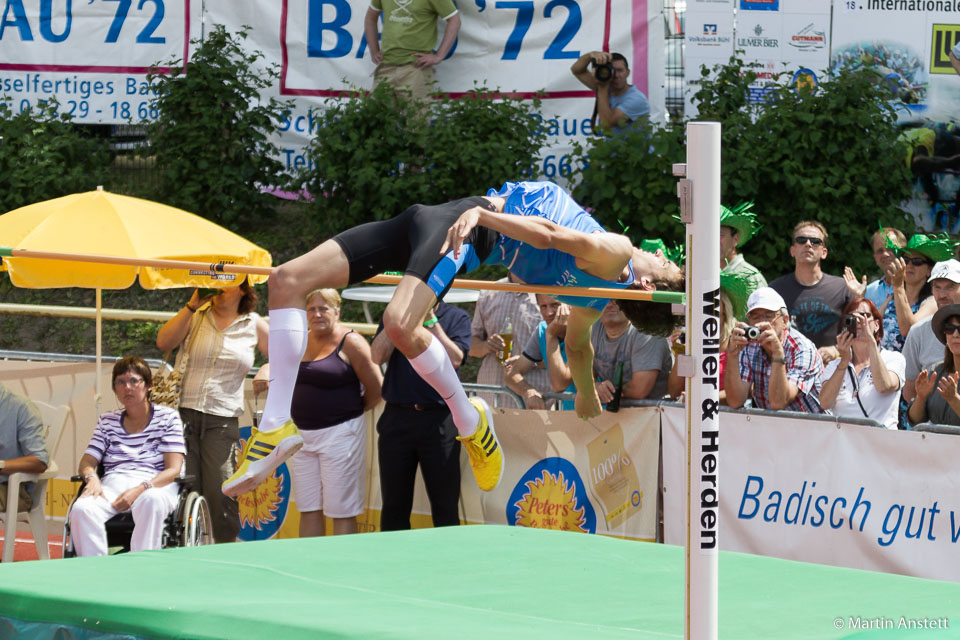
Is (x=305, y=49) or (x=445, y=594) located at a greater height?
(x=305, y=49)

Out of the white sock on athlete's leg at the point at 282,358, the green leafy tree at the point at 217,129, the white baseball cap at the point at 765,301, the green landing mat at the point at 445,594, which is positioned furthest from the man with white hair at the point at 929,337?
the green leafy tree at the point at 217,129

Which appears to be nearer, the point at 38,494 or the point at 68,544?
the point at 68,544

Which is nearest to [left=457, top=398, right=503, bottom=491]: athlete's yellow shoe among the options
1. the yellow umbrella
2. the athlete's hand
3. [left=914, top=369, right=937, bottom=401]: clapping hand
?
the athlete's hand

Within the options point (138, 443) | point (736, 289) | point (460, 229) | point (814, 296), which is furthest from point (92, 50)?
point (460, 229)

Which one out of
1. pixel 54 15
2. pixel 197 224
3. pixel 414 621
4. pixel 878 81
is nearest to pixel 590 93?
pixel 878 81

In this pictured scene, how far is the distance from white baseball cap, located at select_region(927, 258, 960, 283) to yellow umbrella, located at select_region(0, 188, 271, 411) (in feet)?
10.2

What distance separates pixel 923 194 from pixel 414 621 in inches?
256

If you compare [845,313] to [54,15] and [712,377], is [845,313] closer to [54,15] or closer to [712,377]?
[712,377]

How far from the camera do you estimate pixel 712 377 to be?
3.09 m

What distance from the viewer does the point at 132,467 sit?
634 cm

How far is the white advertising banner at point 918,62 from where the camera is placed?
8914 millimetres

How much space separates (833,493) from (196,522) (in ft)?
9.87

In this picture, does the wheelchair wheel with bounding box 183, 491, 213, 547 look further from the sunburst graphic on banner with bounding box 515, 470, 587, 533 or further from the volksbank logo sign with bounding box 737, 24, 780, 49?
the volksbank logo sign with bounding box 737, 24, 780, 49

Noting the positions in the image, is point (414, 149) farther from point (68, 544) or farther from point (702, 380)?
point (702, 380)
